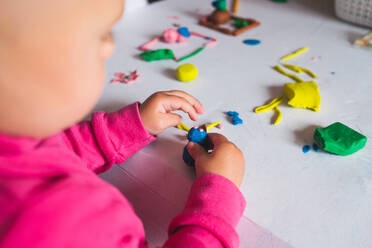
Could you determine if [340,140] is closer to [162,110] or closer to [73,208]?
[162,110]

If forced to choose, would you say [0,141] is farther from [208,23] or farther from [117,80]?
[208,23]

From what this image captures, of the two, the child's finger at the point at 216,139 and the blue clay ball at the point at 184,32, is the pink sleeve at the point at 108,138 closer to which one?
the child's finger at the point at 216,139

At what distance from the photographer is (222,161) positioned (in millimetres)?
447

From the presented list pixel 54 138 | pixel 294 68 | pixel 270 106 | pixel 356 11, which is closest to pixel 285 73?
pixel 294 68

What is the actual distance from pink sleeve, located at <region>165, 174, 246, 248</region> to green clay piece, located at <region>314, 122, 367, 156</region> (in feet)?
0.58

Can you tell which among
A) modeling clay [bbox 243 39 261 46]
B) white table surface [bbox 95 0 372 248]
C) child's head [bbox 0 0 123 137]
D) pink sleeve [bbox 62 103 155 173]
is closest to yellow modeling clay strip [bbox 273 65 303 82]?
white table surface [bbox 95 0 372 248]

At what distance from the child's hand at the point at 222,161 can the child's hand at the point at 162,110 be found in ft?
0.26

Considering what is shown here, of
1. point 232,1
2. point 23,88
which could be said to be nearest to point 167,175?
point 23,88

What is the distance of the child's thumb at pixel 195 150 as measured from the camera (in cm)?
47

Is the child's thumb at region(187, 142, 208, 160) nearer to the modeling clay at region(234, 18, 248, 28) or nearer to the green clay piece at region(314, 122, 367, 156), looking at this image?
the green clay piece at region(314, 122, 367, 156)

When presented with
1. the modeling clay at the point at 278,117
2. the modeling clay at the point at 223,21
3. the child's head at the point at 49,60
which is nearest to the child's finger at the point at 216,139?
the modeling clay at the point at 278,117

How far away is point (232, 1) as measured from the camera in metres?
1.05

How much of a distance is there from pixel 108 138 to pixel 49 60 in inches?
10.6

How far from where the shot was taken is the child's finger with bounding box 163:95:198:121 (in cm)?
53
